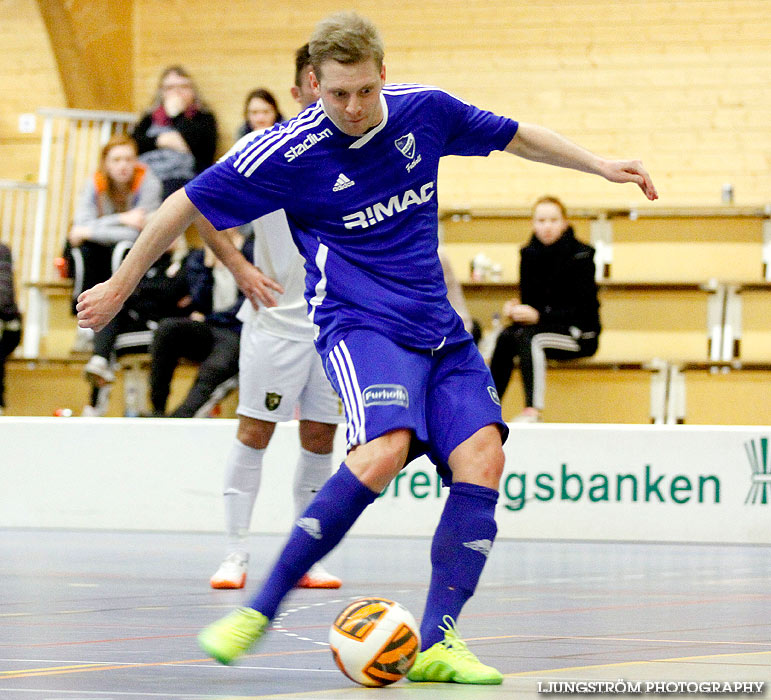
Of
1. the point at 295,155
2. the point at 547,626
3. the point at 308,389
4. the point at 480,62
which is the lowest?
the point at 547,626

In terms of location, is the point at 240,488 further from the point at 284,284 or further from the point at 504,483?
the point at 504,483

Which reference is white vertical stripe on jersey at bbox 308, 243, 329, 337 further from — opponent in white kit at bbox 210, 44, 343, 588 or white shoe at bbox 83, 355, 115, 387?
white shoe at bbox 83, 355, 115, 387

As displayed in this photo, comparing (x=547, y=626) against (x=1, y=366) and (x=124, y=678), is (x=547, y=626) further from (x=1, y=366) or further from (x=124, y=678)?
(x=1, y=366)

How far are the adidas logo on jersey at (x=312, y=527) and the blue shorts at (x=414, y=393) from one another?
22 cm

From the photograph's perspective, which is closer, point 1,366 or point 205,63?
point 1,366

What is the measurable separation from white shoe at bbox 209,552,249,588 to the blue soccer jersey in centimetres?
171

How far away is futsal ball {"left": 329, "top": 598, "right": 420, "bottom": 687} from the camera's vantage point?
2.84 m

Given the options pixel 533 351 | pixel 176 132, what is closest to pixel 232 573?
pixel 533 351

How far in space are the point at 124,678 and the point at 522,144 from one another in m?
1.75

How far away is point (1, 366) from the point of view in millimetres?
9234

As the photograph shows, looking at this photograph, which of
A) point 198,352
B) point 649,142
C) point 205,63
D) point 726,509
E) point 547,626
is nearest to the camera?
point 547,626

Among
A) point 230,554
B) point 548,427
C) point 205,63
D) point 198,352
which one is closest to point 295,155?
point 230,554

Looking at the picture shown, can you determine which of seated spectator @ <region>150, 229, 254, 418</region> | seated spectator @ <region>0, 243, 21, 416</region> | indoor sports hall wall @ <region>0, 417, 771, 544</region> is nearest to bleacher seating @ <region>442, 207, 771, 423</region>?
seated spectator @ <region>150, 229, 254, 418</region>

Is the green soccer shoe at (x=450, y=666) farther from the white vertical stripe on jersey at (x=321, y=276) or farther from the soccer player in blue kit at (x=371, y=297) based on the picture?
the white vertical stripe on jersey at (x=321, y=276)
